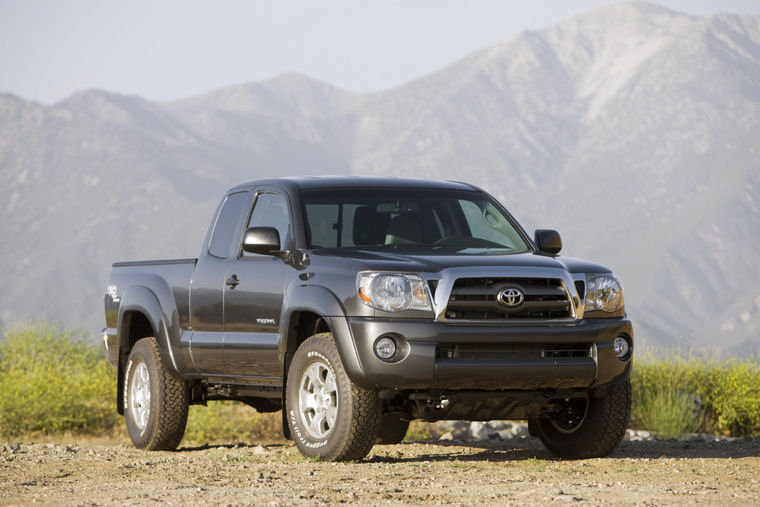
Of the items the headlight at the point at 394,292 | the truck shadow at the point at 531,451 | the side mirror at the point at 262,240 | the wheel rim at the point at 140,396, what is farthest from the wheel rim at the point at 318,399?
the wheel rim at the point at 140,396

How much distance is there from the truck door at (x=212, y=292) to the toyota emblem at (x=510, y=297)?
2.30 metres

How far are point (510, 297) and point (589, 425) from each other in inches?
59.1

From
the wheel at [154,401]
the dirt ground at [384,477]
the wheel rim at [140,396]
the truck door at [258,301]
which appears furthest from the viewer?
the wheel rim at [140,396]

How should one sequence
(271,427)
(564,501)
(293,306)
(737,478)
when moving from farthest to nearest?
(271,427)
(293,306)
(737,478)
(564,501)

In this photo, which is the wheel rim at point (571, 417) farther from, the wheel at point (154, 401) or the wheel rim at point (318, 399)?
the wheel at point (154, 401)

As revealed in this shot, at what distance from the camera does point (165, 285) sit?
9.81 metres

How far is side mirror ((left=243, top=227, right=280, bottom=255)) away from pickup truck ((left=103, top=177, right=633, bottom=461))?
0.01 metres

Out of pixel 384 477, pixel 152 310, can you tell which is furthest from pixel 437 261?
pixel 152 310

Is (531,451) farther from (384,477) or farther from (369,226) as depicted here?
(384,477)

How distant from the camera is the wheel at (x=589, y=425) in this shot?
855 centimetres

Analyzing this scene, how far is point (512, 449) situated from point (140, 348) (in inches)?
124

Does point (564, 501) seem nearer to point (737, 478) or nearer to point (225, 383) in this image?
point (737, 478)

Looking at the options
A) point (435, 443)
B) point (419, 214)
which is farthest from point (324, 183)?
point (435, 443)

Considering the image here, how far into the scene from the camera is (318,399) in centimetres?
825
